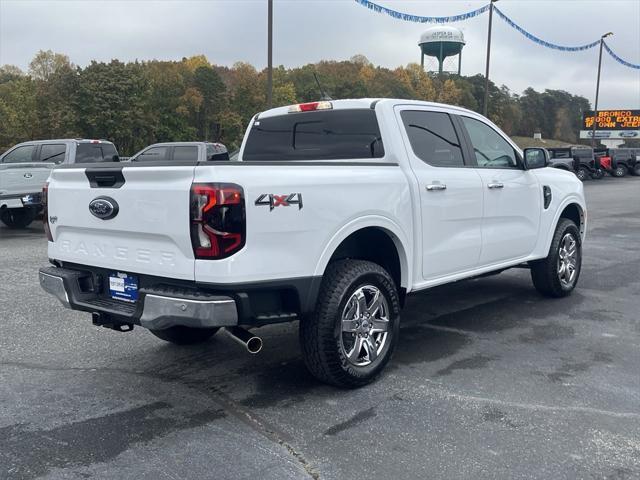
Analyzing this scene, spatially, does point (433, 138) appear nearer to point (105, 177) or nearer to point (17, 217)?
point (105, 177)

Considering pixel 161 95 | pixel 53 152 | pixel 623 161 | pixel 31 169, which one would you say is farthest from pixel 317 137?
pixel 161 95

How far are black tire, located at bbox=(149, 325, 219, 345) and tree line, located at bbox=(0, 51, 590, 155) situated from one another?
32013 millimetres

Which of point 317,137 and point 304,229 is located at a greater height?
point 317,137

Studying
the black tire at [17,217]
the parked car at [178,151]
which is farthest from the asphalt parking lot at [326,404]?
the parked car at [178,151]

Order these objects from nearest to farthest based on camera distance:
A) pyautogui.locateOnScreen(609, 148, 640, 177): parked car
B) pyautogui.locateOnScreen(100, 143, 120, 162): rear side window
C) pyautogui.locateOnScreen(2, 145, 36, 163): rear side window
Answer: pyautogui.locateOnScreen(2, 145, 36, 163): rear side window, pyautogui.locateOnScreen(100, 143, 120, 162): rear side window, pyautogui.locateOnScreen(609, 148, 640, 177): parked car

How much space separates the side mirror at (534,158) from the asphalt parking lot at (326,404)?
1481mm

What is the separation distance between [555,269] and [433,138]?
249cm

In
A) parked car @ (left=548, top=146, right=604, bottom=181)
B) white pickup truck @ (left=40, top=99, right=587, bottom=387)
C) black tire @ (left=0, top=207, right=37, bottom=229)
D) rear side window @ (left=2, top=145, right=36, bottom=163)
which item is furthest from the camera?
parked car @ (left=548, top=146, right=604, bottom=181)

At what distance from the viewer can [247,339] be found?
3922 millimetres

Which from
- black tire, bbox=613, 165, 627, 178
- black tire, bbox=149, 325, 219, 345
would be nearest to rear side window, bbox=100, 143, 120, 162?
black tire, bbox=149, 325, 219, 345

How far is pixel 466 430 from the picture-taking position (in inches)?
147

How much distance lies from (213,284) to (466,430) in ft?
5.55

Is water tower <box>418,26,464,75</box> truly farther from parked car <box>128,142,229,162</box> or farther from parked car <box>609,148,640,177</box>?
parked car <box>128,142,229,162</box>

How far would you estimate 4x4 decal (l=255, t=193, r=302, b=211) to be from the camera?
363cm
